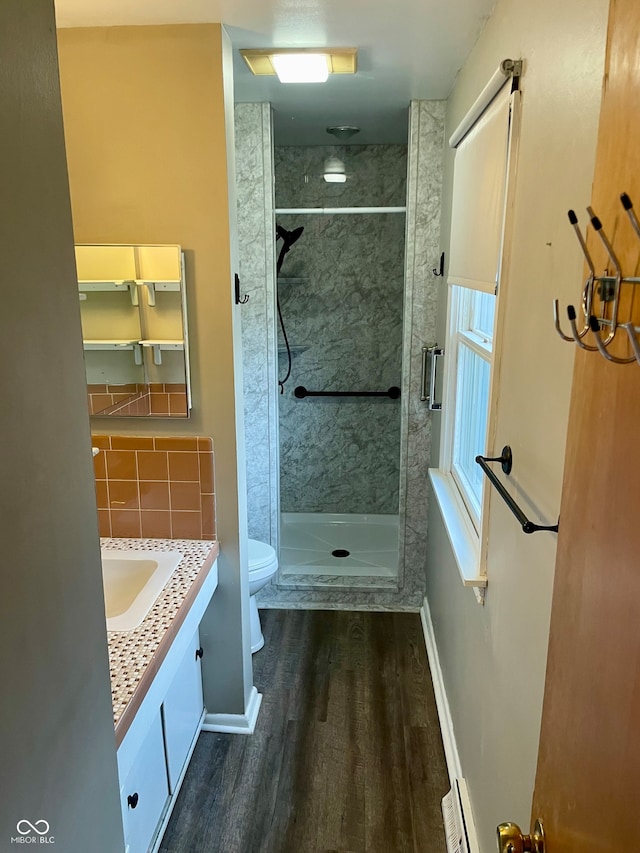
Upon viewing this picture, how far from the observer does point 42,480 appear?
2.42 feet

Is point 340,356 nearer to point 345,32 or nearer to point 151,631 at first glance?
point 345,32

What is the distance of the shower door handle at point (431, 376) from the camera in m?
2.72

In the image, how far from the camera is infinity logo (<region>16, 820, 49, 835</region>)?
0.69m

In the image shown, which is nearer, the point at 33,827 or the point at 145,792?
the point at 33,827

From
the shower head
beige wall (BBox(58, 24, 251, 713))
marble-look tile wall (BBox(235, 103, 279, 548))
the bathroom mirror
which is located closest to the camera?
beige wall (BBox(58, 24, 251, 713))

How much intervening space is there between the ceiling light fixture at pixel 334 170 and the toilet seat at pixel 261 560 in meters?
2.16

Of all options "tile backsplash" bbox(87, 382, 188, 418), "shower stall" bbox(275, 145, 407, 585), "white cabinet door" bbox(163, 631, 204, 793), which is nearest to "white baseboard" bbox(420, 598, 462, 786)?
"shower stall" bbox(275, 145, 407, 585)

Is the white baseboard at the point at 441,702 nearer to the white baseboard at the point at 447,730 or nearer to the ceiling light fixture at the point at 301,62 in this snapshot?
the white baseboard at the point at 447,730

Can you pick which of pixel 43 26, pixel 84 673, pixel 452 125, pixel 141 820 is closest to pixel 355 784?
pixel 141 820

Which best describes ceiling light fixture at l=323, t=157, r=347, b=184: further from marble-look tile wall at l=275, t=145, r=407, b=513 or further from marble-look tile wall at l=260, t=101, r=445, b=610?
marble-look tile wall at l=260, t=101, r=445, b=610

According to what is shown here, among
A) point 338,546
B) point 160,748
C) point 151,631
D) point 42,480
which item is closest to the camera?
point 42,480

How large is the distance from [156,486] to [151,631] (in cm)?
66

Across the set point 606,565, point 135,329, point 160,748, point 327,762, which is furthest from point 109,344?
point 606,565

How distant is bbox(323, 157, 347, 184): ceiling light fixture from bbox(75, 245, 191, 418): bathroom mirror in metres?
1.91
